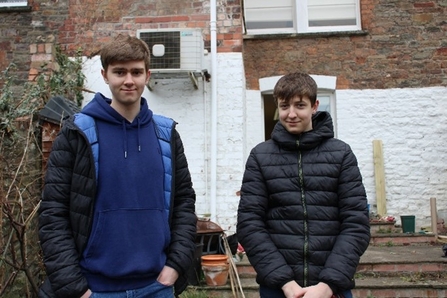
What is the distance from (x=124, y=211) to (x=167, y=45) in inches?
144

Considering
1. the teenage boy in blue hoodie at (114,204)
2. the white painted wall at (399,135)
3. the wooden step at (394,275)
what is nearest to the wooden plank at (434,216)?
the white painted wall at (399,135)

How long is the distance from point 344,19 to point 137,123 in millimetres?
6470

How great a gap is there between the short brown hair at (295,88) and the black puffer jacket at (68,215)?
87 centimetres

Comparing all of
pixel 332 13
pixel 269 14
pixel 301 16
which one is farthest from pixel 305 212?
pixel 332 13

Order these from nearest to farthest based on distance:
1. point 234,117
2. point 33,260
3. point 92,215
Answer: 1. point 92,215
2. point 33,260
3. point 234,117

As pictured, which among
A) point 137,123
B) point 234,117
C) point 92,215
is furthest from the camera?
point 234,117

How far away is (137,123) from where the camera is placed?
190 centimetres

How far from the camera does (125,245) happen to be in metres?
1.74

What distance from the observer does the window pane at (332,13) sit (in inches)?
293

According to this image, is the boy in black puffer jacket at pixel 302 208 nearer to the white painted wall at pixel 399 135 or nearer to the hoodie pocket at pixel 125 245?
the hoodie pocket at pixel 125 245

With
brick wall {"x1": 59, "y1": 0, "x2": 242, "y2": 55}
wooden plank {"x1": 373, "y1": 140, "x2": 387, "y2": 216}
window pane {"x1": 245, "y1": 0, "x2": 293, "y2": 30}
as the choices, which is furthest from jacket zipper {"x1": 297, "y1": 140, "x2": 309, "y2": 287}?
window pane {"x1": 245, "y1": 0, "x2": 293, "y2": 30}

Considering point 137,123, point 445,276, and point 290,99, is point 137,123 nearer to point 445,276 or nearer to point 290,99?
point 290,99

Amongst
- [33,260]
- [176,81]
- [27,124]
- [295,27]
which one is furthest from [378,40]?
[33,260]

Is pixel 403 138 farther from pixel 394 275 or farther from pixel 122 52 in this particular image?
pixel 122 52
